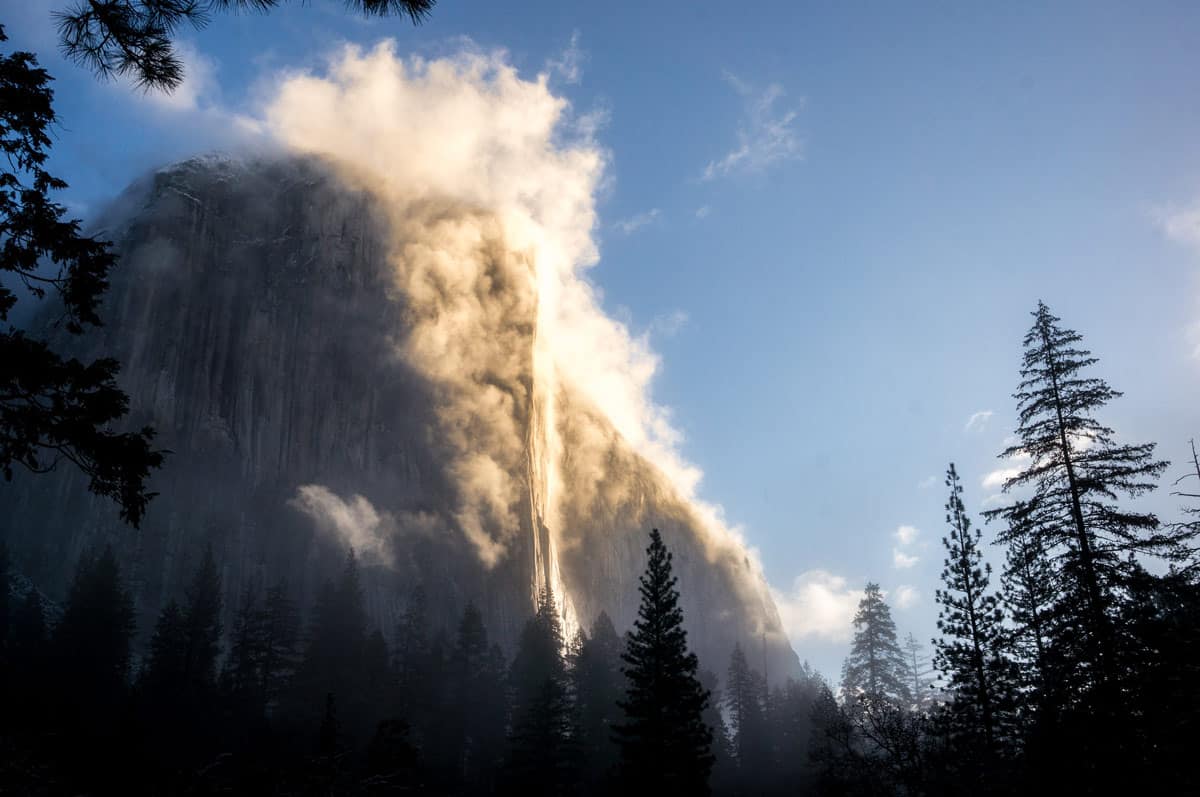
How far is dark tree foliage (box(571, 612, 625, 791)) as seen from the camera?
140 feet

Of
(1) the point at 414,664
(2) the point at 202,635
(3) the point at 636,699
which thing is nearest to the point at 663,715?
(3) the point at 636,699

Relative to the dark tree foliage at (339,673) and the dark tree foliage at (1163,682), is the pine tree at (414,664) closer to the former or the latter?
the dark tree foliage at (339,673)

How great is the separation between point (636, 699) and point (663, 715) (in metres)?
1.83

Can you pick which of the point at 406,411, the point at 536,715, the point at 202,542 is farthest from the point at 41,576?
the point at 536,715

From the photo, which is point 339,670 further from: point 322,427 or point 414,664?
point 322,427

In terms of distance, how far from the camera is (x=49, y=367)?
814 cm

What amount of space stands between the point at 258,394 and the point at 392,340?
73.5 feet

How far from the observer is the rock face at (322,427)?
88.4 metres

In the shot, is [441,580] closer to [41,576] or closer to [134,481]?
[41,576]

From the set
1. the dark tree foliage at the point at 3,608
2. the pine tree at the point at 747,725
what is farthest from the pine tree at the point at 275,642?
the pine tree at the point at 747,725

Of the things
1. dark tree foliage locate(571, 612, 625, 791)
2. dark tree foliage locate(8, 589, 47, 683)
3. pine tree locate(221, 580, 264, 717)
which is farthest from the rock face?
dark tree foliage locate(571, 612, 625, 791)

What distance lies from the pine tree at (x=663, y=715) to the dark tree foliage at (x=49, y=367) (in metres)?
23.7

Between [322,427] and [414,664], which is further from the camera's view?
[322,427]

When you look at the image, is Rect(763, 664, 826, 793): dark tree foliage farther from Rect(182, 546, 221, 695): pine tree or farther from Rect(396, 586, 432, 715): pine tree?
Rect(182, 546, 221, 695): pine tree
